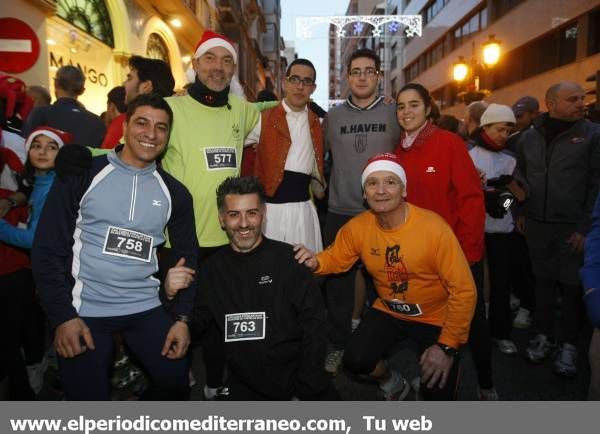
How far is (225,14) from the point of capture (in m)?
21.0

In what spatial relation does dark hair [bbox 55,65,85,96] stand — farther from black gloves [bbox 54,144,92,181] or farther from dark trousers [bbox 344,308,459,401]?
dark trousers [bbox 344,308,459,401]

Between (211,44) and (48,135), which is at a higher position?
(211,44)

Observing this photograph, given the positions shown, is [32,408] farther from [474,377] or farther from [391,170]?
[474,377]

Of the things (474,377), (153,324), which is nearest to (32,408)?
(153,324)

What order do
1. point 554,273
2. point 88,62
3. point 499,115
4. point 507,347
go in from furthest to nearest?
point 88,62 → point 507,347 → point 554,273 → point 499,115

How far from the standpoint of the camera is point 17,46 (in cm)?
575

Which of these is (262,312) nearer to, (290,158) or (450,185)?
(290,158)

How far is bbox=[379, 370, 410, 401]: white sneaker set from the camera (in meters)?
3.18

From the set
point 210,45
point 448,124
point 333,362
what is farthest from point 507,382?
point 210,45

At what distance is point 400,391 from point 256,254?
166cm

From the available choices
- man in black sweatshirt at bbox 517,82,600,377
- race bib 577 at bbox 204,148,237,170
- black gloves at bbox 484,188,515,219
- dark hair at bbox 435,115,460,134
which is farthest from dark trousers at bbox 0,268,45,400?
dark hair at bbox 435,115,460,134

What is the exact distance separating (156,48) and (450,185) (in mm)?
11587

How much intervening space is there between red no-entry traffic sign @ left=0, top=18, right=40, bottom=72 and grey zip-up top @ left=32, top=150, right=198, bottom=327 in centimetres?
445

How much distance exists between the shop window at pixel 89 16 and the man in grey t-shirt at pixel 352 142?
6.14 meters
